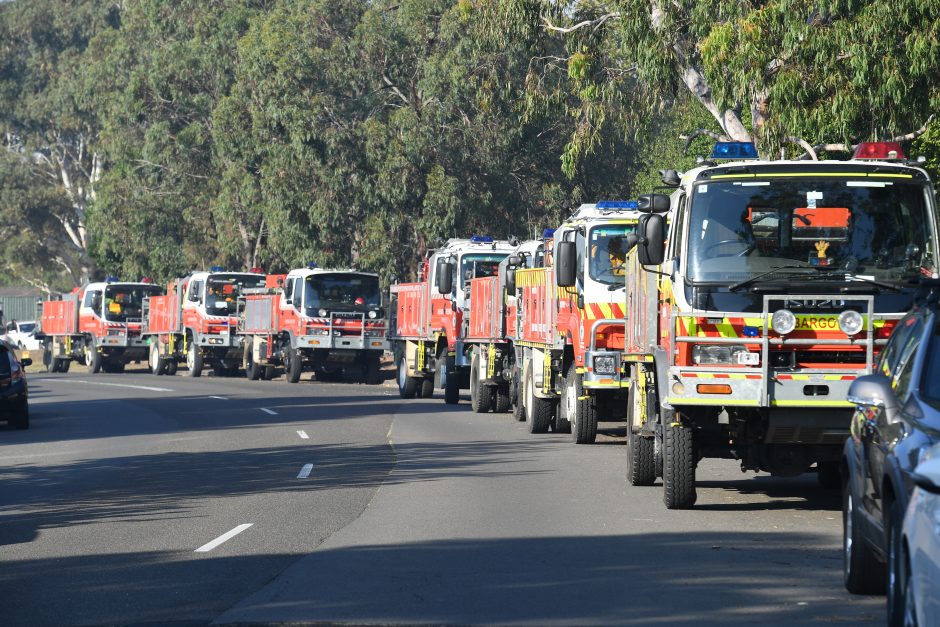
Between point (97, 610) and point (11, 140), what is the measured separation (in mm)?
75894

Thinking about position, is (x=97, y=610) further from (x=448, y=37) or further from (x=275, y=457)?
(x=448, y=37)

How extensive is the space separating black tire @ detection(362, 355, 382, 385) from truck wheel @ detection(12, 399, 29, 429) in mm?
15648

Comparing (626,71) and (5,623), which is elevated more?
(626,71)

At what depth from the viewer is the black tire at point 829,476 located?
14.8 m

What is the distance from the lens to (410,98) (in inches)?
1874

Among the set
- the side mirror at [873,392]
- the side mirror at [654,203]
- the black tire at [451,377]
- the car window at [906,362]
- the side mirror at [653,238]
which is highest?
the side mirror at [654,203]

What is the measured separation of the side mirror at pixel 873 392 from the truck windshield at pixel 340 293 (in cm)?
3279

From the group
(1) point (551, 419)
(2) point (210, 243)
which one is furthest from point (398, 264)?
(1) point (551, 419)

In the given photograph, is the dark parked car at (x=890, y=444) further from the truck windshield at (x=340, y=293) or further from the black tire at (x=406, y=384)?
the truck windshield at (x=340, y=293)

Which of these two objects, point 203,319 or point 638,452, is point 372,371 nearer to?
point 203,319

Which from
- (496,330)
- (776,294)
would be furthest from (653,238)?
(496,330)

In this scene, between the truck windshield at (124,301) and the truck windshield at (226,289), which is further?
the truck windshield at (124,301)

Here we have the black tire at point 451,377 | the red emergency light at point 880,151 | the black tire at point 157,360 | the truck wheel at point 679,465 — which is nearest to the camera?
the truck wheel at point 679,465

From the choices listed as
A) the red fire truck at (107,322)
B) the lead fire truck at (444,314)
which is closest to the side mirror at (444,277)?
the lead fire truck at (444,314)
